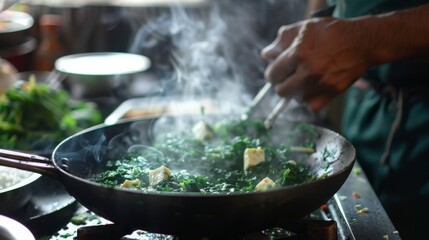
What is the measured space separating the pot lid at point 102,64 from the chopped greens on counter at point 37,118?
0.53m

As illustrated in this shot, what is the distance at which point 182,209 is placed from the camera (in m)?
1.36

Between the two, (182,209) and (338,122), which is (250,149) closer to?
(182,209)

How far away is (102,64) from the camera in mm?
3936

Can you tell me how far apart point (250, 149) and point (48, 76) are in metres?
2.92

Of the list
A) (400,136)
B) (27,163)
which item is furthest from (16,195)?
(400,136)

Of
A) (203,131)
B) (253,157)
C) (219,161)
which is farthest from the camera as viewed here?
(203,131)

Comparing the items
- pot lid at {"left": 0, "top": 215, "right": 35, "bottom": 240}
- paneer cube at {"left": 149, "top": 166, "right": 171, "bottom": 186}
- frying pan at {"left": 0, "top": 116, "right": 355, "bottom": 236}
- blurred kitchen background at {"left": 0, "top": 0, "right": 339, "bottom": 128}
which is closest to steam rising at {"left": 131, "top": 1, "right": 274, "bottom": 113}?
blurred kitchen background at {"left": 0, "top": 0, "right": 339, "bottom": 128}

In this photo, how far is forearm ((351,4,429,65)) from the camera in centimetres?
209

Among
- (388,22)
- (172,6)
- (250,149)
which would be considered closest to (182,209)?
(250,149)

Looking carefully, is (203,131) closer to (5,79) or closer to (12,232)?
(12,232)

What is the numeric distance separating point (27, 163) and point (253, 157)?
0.81 m

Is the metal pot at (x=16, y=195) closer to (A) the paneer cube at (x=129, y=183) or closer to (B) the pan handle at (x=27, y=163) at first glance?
(B) the pan handle at (x=27, y=163)

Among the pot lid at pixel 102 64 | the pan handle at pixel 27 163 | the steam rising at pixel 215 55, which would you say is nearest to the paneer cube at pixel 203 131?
the steam rising at pixel 215 55

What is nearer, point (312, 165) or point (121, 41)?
point (312, 165)
